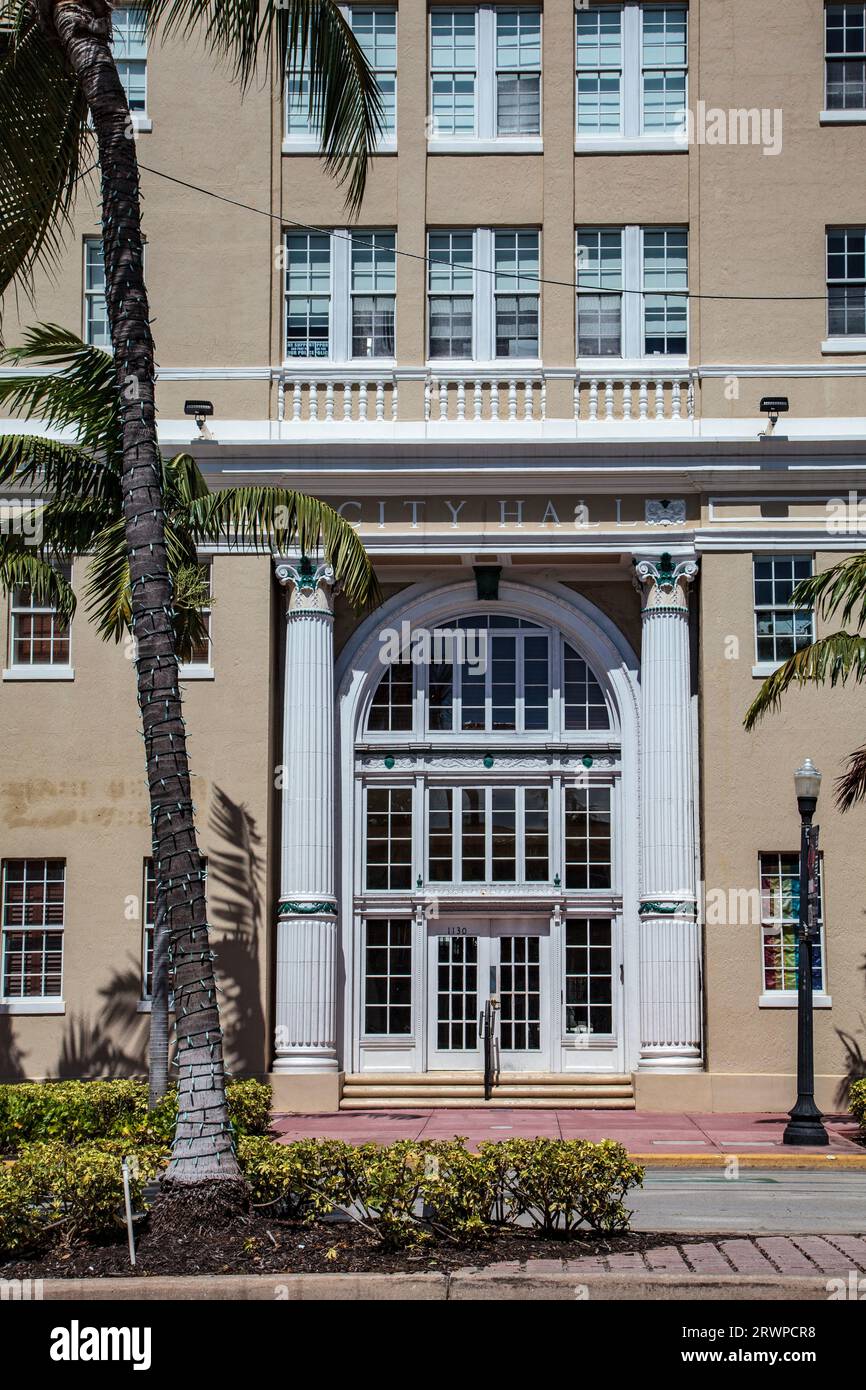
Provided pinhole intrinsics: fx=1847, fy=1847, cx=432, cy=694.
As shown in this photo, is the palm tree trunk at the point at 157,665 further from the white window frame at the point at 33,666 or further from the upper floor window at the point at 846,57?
the upper floor window at the point at 846,57

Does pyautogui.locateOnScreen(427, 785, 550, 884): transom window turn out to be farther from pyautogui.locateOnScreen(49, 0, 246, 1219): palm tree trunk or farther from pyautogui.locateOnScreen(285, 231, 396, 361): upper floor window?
pyautogui.locateOnScreen(49, 0, 246, 1219): palm tree trunk

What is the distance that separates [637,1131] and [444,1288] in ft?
37.7

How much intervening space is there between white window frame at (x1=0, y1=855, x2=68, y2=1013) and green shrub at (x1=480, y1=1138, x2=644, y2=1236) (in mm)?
13277

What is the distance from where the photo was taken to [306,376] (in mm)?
25781

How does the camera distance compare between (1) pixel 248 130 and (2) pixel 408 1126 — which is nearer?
(2) pixel 408 1126

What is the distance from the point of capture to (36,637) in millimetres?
25734

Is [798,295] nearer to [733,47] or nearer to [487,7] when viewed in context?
[733,47]

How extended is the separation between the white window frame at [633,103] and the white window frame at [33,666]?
9.71 metres

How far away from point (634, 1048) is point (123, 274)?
14.7 meters

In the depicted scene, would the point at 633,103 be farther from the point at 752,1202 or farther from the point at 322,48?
the point at 752,1202

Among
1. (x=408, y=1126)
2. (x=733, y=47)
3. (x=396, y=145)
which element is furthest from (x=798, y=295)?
(x=408, y=1126)

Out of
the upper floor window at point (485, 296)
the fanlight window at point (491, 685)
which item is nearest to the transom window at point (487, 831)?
the fanlight window at point (491, 685)

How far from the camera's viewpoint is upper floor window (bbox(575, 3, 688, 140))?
86.5ft

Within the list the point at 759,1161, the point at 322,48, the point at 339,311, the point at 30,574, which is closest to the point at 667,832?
the point at 759,1161
